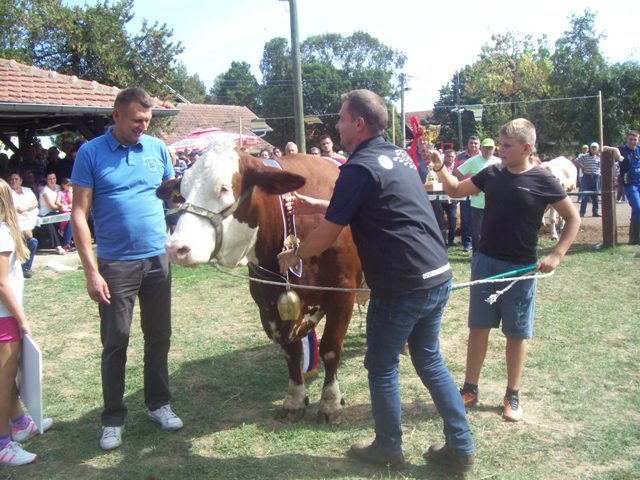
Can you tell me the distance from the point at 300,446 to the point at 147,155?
2.03m

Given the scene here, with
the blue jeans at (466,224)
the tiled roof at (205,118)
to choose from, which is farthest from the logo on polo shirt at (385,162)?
the tiled roof at (205,118)

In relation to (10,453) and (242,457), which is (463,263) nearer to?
(242,457)

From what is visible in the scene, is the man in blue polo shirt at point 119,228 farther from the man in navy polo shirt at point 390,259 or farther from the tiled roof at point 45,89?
the tiled roof at point 45,89

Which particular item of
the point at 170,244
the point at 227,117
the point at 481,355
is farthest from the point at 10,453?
the point at 227,117

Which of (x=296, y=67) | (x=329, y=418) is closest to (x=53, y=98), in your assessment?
(x=296, y=67)

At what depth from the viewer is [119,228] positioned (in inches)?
135

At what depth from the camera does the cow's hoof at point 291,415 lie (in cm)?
384

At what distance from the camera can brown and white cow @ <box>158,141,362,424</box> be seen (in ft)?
10.2

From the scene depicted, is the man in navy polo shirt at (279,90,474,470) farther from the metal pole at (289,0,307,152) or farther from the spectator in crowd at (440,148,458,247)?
the metal pole at (289,0,307,152)

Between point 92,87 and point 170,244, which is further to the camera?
point 92,87

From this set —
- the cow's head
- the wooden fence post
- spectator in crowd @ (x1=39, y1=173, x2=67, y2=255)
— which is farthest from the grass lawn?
spectator in crowd @ (x1=39, y1=173, x2=67, y2=255)

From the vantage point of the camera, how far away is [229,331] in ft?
19.3

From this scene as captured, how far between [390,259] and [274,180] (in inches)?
34.4

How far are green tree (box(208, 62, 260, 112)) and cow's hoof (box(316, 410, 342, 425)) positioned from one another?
231 ft
